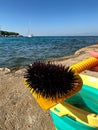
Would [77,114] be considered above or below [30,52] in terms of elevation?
above

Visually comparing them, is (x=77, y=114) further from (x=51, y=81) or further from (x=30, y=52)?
(x=30, y=52)

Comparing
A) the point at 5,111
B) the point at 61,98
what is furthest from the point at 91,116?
the point at 5,111

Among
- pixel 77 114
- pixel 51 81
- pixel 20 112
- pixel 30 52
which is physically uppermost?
pixel 51 81

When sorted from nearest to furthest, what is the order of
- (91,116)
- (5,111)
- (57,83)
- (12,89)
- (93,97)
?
(57,83), (91,116), (93,97), (5,111), (12,89)

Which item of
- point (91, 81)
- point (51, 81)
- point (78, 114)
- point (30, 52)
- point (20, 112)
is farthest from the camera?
point (30, 52)

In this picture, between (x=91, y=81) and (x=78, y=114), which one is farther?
(x=91, y=81)

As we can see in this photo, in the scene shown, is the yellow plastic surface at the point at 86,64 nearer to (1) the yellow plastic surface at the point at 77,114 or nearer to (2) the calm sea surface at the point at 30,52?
(1) the yellow plastic surface at the point at 77,114

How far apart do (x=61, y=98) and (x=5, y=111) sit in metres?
1.97

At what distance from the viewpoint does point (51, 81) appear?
1193mm

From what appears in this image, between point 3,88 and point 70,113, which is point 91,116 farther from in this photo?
point 3,88

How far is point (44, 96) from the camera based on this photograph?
4.01ft

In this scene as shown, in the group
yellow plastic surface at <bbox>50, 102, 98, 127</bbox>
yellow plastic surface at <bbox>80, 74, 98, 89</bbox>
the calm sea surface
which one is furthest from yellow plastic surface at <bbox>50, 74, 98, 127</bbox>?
the calm sea surface

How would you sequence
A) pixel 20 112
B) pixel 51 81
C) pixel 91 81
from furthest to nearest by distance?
pixel 20 112 → pixel 91 81 → pixel 51 81

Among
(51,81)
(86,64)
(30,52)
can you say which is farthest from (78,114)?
(30,52)
